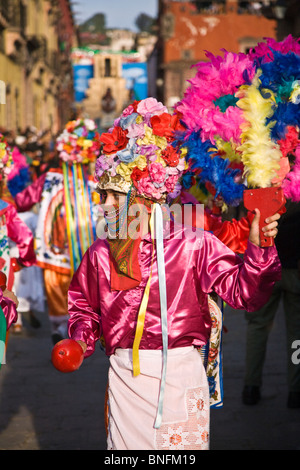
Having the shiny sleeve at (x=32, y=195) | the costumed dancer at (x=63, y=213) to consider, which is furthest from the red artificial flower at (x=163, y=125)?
the shiny sleeve at (x=32, y=195)

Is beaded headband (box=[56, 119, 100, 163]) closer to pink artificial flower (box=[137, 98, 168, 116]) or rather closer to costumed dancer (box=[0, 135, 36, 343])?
costumed dancer (box=[0, 135, 36, 343])

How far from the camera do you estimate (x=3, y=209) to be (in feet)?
18.1

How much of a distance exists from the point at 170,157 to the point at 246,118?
40 centimetres

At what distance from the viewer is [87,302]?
3.08 metres

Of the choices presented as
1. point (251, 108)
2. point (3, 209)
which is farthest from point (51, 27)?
point (251, 108)

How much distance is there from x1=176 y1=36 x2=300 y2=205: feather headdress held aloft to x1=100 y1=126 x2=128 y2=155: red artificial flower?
0.36 m

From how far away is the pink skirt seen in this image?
2.80 m

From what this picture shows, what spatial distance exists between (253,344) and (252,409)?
1.57 feet

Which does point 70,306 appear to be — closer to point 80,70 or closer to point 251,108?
point 251,108

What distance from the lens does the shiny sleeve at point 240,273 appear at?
267 cm

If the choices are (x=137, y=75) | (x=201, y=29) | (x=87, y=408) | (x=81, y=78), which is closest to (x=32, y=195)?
(x=87, y=408)

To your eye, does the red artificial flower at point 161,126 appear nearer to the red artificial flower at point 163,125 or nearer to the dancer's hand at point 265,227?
the red artificial flower at point 163,125

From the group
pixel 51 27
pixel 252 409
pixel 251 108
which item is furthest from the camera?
pixel 51 27

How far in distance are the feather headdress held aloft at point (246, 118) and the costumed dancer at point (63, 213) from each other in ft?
11.6
